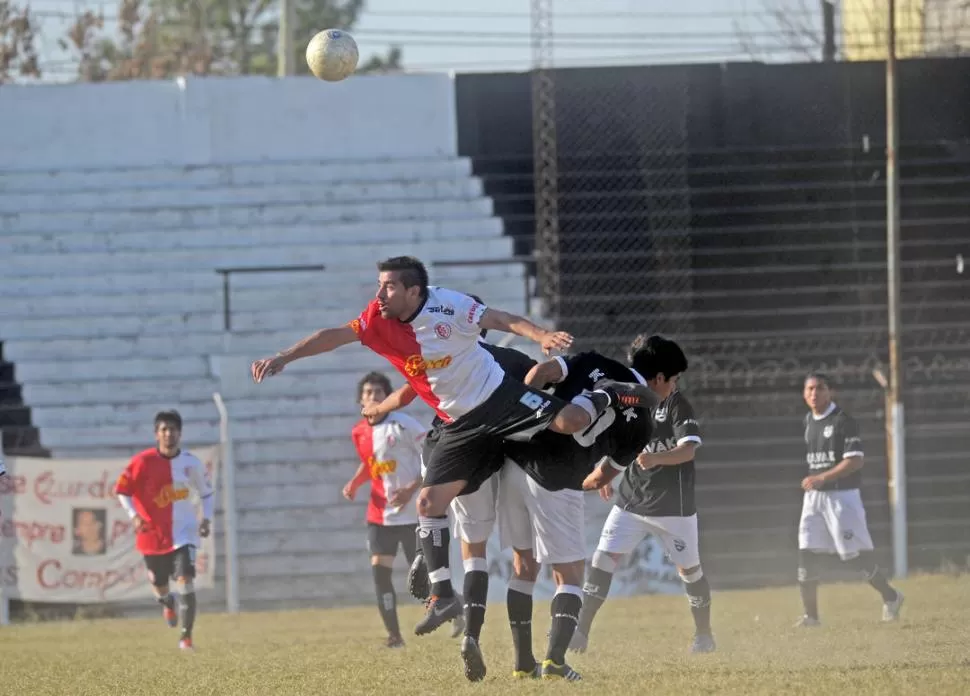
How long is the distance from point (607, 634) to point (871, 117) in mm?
10945

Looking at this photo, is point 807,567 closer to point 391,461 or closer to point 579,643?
point 579,643

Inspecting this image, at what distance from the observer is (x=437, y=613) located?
8.08 meters

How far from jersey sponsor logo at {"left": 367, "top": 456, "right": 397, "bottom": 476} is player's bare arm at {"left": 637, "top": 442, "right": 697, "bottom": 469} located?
2.86 meters

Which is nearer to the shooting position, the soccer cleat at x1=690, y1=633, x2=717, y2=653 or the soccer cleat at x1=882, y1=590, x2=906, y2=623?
the soccer cleat at x1=690, y1=633, x2=717, y2=653

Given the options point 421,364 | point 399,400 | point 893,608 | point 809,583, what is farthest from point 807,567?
point 421,364

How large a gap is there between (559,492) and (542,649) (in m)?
2.45

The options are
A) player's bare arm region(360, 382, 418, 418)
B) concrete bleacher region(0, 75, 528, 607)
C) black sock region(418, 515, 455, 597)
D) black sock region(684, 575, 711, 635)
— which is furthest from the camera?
concrete bleacher region(0, 75, 528, 607)

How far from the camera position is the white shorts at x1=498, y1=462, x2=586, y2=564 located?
8.17 metres

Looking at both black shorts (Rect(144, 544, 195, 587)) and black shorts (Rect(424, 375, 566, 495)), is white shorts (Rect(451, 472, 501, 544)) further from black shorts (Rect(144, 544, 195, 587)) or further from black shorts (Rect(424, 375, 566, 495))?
black shorts (Rect(144, 544, 195, 587))

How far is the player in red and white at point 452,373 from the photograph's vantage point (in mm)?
7848

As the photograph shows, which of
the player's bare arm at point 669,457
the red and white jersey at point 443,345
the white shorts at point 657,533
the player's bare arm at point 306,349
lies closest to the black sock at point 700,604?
the white shorts at point 657,533

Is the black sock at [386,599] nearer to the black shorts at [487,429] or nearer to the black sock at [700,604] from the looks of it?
the black sock at [700,604]

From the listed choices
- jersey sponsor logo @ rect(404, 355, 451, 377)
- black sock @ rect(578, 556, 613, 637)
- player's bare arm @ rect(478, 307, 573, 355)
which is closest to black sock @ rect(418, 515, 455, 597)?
jersey sponsor logo @ rect(404, 355, 451, 377)

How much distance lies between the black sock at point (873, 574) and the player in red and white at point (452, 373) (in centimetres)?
527
